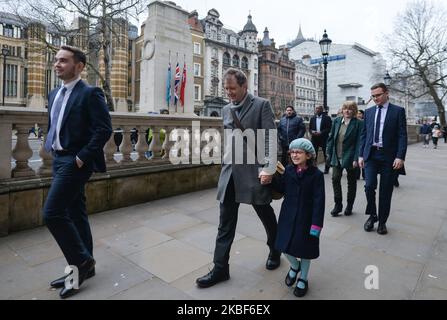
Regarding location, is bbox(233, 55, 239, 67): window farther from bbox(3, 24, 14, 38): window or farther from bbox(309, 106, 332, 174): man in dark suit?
bbox(309, 106, 332, 174): man in dark suit

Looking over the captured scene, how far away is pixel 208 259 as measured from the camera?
3492mm

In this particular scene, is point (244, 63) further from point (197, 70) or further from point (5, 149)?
point (5, 149)

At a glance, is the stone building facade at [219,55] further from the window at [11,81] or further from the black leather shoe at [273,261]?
the black leather shoe at [273,261]

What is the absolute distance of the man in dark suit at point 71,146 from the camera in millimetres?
2748

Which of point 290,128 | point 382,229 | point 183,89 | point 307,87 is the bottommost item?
point 382,229

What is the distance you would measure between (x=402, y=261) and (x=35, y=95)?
→ 2055 inches

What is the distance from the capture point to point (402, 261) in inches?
136

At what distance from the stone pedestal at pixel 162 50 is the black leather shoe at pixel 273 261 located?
6.69 metres

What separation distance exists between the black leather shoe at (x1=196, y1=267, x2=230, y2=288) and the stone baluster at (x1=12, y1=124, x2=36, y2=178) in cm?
317

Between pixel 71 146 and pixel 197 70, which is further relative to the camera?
pixel 197 70

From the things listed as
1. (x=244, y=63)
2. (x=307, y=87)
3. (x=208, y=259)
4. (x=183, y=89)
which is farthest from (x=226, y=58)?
(x=208, y=259)

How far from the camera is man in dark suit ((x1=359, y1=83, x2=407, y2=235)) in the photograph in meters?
4.41

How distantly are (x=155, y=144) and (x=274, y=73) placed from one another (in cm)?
7096
